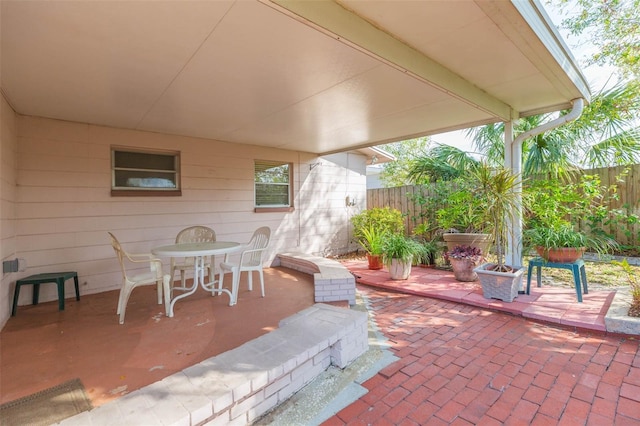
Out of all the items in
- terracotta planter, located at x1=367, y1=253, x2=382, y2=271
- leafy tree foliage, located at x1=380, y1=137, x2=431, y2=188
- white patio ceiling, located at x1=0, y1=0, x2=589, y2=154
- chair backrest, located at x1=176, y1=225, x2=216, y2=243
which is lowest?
terracotta planter, located at x1=367, y1=253, x2=382, y2=271

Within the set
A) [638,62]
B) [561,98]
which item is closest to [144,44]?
[561,98]

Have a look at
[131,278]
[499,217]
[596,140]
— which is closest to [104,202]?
[131,278]

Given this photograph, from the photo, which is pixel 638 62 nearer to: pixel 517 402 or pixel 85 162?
pixel 517 402

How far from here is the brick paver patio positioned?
1.68 m

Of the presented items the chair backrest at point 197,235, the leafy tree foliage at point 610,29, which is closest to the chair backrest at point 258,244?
the chair backrest at point 197,235

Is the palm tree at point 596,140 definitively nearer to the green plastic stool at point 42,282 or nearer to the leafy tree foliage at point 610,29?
the leafy tree foliage at point 610,29

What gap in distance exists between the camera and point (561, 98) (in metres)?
3.54

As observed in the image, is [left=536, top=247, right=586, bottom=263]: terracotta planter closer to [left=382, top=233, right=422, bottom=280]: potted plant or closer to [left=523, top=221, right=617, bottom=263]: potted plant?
[left=523, top=221, right=617, bottom=263]: potted plant

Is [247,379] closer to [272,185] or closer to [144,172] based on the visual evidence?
[144,172]

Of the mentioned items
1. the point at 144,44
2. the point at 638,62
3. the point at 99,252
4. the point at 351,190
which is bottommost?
the point at 99,252

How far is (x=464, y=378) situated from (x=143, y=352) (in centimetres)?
245

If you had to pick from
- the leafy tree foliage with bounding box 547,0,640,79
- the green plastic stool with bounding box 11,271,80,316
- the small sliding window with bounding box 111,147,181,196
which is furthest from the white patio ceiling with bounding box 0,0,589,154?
the leafy tree foliage with bounding box 547,0,640,79

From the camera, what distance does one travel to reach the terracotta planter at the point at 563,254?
10.9ft

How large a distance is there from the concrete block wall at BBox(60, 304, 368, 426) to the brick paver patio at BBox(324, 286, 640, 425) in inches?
13.2
